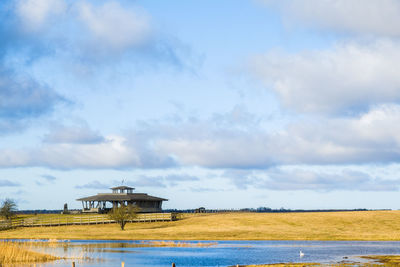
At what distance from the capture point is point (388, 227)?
324 feet

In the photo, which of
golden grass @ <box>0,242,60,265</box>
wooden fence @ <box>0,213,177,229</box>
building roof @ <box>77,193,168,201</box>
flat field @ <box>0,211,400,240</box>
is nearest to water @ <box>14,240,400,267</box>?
golden grass @ <box>0,242,60,265</box>

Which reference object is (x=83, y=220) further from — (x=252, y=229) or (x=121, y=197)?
(x=252, y=229)

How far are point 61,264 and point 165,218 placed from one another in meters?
66.4

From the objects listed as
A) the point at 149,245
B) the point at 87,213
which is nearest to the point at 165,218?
the point at 87,213

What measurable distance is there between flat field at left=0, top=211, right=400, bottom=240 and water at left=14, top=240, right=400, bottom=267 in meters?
10.8

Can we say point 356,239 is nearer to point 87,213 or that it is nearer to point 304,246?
point 304,246

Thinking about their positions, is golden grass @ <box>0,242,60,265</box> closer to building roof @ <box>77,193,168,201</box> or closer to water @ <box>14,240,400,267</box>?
water @ <box>14,240,400,267</box>

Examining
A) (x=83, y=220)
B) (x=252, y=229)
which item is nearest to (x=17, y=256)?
(x=252, y=229)

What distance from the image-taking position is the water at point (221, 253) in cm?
5512

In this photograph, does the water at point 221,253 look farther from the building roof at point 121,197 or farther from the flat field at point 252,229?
the building roof at point 121,197

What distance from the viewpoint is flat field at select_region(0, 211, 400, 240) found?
89375 mm

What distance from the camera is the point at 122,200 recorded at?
13150 cm

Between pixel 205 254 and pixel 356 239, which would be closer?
pixel 205 254

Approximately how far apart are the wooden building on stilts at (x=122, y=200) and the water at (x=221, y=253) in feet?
180
